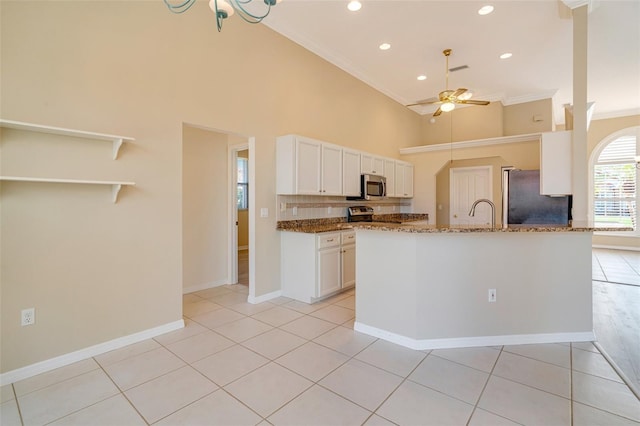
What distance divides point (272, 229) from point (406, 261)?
1.97 metres

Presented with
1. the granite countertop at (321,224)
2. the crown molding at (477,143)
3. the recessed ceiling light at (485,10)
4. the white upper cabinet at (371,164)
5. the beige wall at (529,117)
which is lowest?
the granite countertop at (321,224)

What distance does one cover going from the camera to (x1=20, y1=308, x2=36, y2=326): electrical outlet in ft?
7.20

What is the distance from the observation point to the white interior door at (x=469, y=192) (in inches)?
268

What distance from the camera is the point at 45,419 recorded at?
5.81 ft

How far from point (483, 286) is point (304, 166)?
246 cm

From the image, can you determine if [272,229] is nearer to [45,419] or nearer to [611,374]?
[45,419]

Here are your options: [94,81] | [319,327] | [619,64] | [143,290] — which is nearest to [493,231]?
[319,327]

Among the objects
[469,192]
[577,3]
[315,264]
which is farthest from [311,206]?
[469,192]

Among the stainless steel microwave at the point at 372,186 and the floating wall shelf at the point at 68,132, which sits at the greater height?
the floating wall shelf at the point at 68,132

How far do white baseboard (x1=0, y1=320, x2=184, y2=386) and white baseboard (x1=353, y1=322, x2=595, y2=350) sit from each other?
6.87 ft

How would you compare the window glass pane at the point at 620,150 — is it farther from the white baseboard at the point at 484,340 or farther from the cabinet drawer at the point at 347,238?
the cabinet drawer at the point at 347,238

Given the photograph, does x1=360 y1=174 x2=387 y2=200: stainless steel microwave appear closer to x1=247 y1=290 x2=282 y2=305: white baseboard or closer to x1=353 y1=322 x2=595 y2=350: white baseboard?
x1=247 y1=290 x2=282 y2=305: white baseboard

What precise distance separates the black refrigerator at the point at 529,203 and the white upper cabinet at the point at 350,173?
2240 millimetres

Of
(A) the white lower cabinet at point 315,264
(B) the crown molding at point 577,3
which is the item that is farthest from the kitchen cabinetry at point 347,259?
(B) the crown molding at point 577,3
